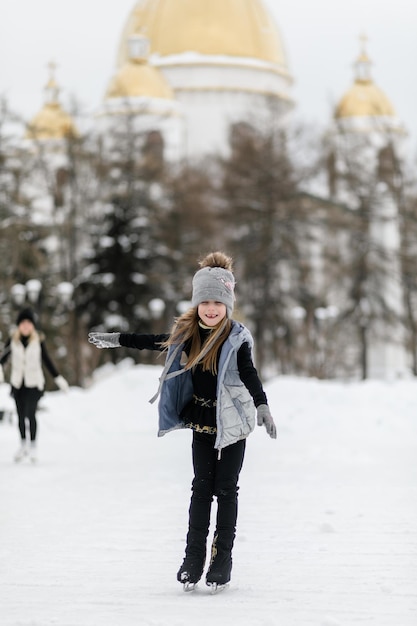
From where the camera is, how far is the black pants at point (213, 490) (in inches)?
248

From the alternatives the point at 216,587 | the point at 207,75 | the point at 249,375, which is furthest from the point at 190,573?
the point at 207,75

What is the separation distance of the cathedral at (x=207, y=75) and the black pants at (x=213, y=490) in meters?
60.9

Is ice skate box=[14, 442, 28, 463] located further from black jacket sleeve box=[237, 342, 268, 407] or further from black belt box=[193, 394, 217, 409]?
black jacket sleeve box=[237, 342, 268, 407]

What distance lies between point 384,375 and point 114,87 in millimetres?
18632

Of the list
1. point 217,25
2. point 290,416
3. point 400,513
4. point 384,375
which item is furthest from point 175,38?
point 400,513

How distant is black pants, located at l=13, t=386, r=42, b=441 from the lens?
13.5m

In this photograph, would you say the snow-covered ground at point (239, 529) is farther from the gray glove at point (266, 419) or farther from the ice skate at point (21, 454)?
Result: the gray glove at point (266, 419)

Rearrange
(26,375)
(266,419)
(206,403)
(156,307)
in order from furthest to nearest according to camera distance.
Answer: (156,307)
(26,375)
(206,403)
(266,419)

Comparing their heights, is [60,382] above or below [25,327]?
below

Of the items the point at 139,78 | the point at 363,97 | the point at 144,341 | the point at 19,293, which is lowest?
the point at 144,341

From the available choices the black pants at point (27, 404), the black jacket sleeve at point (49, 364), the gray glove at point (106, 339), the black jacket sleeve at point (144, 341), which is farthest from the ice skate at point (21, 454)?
the black jacket sleeve at point (144, 341)

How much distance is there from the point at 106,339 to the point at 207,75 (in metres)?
69.4

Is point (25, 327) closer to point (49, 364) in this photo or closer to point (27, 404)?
point (49, 364)

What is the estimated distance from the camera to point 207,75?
7481 cm
